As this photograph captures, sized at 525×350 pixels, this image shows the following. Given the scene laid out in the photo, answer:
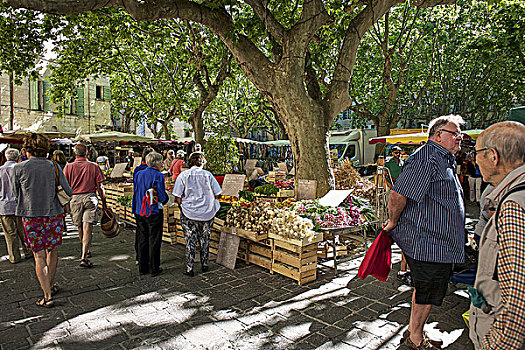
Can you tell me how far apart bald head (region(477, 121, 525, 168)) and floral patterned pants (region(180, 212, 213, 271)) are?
4473 millimetres

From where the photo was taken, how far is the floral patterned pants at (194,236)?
555 centimetres

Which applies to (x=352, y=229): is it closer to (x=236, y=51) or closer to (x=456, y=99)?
(x=236, y=51)

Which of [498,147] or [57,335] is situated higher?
[498,147]

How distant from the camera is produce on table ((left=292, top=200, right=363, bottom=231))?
546cm

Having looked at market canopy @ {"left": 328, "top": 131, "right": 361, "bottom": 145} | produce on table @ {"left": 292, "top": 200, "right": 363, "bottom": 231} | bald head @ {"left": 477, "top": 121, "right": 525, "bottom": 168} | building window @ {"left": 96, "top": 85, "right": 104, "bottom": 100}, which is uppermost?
building window @ {"left": 96, "top": 85, "right": 104, "bottom": 100}

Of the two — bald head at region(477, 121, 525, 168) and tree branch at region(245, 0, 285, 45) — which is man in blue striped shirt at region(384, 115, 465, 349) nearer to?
bald head at region(477, 121, 525, 168)

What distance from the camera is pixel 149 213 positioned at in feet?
17.7

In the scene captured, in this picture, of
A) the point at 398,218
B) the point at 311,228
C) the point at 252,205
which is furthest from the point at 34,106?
the point at 398,218

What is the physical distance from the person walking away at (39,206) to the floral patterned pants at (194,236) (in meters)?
1.79

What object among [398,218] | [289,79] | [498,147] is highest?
[289,79]

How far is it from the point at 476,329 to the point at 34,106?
2591cm

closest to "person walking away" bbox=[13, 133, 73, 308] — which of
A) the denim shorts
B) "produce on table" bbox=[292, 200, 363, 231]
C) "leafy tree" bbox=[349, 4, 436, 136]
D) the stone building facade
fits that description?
"produce on table" bbox=[292, 200, 363, 231]

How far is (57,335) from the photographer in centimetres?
369

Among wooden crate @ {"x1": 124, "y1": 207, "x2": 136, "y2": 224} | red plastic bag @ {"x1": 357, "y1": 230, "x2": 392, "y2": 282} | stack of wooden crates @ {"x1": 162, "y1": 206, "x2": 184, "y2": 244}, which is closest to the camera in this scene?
red plastic bag @ {"x1": 357, "y1": 230, "x2": 392, "y2": 282}
